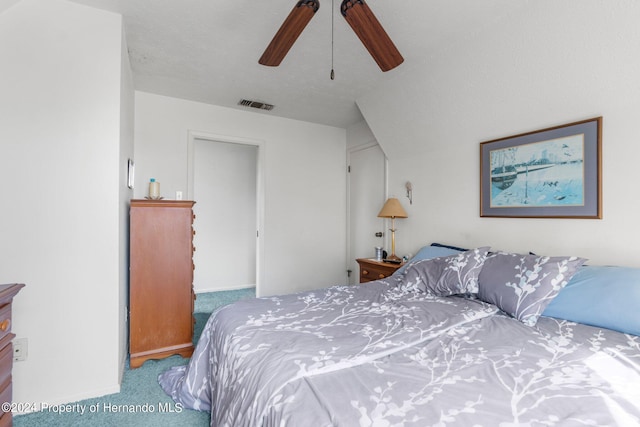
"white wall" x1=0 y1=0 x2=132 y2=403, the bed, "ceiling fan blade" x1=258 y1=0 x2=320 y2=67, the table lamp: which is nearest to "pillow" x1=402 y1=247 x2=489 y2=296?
the bed

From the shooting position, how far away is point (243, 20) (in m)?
Result: 2.10

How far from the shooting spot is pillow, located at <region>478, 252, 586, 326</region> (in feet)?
5.25

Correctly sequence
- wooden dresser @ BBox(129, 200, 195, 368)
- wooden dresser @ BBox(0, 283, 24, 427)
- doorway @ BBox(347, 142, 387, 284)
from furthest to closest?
doorway @ BBox(347, 142, 387, 284) < wooden dresser @ BBox(129, 200, 195, 368) < wooden dresser @ BBox(0, 283, 24, 427)

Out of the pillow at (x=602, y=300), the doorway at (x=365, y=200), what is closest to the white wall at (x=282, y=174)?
the doorway at (x=365, y=200)

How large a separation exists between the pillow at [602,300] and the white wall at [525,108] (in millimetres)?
394

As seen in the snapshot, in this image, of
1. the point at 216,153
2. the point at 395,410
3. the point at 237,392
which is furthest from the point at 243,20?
the point at 216,153

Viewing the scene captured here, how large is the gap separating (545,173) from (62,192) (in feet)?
10.4

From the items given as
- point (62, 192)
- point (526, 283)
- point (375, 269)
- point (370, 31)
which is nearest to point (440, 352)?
point (526, 283)

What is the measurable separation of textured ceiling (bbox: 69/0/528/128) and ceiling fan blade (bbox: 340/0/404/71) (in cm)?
46

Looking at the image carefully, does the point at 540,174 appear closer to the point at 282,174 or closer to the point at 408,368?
the point at 408,368

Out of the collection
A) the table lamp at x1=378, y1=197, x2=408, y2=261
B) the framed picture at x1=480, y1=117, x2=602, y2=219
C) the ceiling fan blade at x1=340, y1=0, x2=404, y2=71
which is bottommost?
the table lamp at x1=378, y1=197, x2=408, y2=261

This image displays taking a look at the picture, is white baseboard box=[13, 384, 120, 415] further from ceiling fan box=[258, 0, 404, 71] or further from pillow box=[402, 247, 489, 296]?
ceiling fan box=[258, 0, 404, 71]

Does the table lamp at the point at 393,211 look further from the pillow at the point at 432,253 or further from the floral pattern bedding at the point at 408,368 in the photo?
the floral pattern bedding at the point at 408,368

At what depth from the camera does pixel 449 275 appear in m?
2.02
